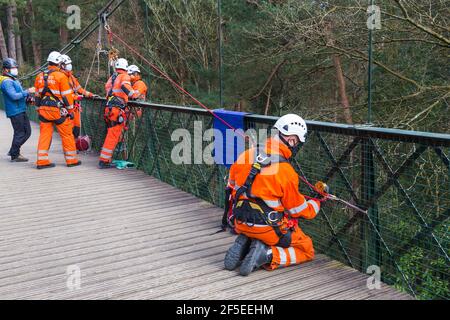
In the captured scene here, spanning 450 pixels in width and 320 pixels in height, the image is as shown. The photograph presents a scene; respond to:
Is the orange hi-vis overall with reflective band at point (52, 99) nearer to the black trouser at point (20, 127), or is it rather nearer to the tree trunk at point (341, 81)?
the black trouser at point (20, 127)

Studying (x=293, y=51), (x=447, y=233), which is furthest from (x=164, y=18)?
(x=447, y=233)

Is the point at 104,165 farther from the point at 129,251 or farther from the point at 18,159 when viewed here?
the point at 129,251

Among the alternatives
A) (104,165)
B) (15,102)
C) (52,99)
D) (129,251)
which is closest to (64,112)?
(52,99)

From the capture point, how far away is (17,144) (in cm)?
783

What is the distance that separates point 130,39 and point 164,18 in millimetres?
1246

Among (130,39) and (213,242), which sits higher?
(130,39)

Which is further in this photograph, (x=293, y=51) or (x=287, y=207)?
(x=293, y=51)

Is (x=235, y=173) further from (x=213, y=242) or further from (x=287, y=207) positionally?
(x=213, y=242)

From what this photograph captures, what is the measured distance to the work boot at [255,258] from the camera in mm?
3324

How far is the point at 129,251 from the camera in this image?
12.8 feet

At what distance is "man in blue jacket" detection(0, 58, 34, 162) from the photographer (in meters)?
7.18

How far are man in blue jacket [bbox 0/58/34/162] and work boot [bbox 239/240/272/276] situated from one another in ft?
17.0

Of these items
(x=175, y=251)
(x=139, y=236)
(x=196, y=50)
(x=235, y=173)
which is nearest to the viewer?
(x=235, y=173)

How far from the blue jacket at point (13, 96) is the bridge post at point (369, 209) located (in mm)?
5628
